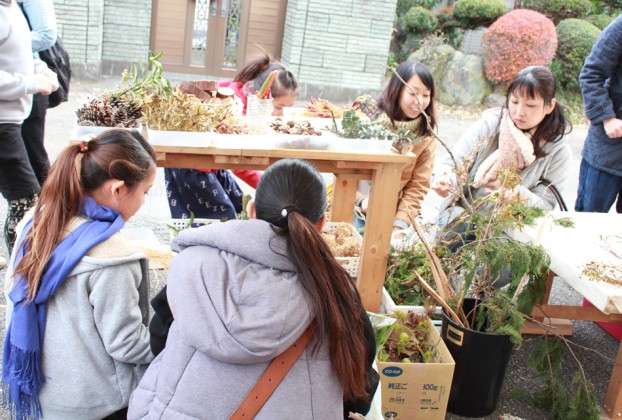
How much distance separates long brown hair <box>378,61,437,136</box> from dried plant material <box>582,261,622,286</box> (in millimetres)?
1259

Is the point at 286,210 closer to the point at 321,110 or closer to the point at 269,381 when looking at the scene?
the point at 269,381

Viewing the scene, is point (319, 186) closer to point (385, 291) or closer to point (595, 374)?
point (385, 291)

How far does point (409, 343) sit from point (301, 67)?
24.4 feet

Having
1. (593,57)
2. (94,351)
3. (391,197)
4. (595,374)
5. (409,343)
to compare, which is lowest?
(595,374)

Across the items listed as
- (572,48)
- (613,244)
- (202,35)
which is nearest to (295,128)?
A: (613,244)

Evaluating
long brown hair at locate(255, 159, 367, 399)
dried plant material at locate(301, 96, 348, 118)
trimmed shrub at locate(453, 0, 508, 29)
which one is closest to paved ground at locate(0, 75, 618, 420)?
dried plant material at locate(301, 96, 348, 118)

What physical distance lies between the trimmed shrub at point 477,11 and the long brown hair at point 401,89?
372 inches

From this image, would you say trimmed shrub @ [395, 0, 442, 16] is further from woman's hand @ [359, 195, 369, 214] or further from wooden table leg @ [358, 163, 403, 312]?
wooden table leg @ [358, 163, 403, 312]

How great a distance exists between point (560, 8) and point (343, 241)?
36.2 feet

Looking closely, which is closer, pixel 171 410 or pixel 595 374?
pixel 171 410

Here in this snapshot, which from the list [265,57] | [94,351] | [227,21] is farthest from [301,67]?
[94,351]

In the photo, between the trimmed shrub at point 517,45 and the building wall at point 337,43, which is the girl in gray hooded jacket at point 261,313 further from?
the trimmed shrub at point 517,45

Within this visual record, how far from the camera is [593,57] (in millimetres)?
4426

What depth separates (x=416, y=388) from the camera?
2961 millimetres
